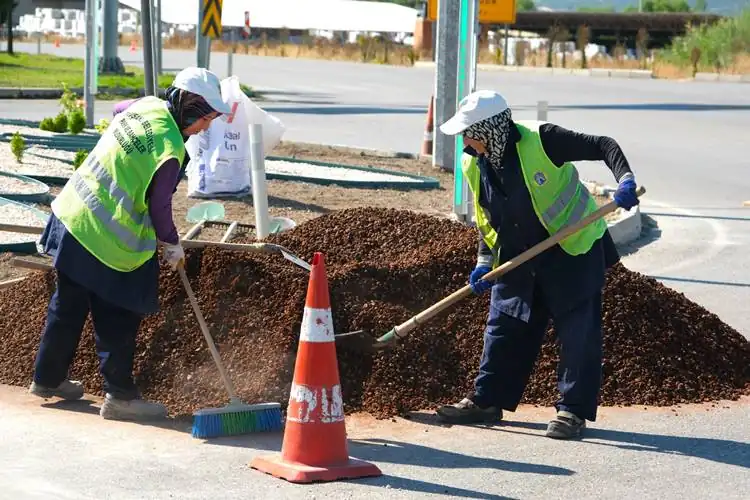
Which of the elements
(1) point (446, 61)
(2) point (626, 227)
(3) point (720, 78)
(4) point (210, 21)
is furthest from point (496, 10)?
(3) point (720, 78)

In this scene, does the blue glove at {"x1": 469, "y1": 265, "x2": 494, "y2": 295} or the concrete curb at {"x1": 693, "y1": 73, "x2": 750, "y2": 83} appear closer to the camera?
the blue glove at {"x1": 469, "y1": 265, "x2": 494, "y2": 295}

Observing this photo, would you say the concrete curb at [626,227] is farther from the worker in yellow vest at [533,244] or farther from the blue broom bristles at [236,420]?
the blue broom bristles at [236,420]

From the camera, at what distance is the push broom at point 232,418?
5.84 metres

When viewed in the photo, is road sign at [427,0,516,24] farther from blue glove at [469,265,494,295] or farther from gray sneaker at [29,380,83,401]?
gray sneaker at [29,380,83,401]

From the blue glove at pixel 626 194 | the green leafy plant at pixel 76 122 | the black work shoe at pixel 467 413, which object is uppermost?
the blue glove at pixel 626 194

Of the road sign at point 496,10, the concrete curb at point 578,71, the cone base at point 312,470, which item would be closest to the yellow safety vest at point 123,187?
the cone base at point 312,470

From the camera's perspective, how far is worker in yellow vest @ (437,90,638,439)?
5.84 m

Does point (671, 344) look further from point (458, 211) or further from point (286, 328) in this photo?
point (458, 211)

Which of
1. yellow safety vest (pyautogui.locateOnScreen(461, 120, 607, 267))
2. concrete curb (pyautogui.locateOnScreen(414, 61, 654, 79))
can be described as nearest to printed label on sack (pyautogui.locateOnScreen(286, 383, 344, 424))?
yellow safety vest (pyautogui.locateOnScreen(461, 120, 607, 267))

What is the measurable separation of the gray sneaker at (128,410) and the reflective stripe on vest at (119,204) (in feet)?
2.32

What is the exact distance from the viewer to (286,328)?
22.2ft

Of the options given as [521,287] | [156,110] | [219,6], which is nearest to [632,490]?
[521,287]

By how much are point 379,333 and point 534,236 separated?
1.17 meters

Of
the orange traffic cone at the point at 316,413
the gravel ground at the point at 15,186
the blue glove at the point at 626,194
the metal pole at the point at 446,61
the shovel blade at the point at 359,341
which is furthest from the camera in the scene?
the metal pole at the point at 446,61
